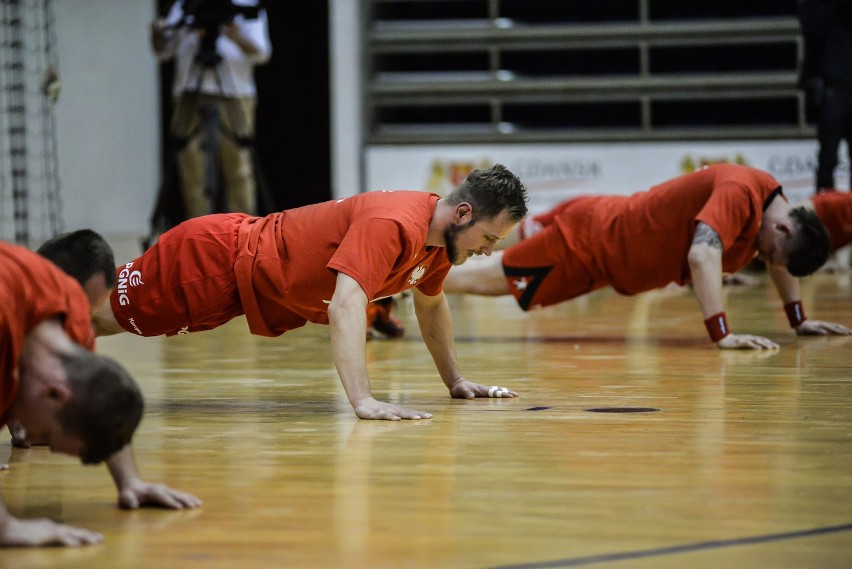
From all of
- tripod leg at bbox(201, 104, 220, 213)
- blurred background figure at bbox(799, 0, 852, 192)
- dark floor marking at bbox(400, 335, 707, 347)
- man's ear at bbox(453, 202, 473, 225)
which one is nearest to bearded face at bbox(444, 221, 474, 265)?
man's ear at bbox(453, 202, 473, 225)

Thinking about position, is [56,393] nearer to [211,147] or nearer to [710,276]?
[710,276]

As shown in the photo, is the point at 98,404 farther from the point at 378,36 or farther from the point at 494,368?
the point at 378,36

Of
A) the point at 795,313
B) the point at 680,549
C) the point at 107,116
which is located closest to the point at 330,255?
the point at 680,549

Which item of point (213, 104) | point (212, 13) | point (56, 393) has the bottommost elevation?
point (56, 393)

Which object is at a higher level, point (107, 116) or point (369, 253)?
point (107, 116)

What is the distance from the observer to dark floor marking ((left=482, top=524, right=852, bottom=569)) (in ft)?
5.05

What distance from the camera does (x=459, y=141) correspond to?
9336mm

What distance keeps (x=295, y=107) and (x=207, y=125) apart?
3231 millimetres

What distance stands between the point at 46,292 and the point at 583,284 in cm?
294

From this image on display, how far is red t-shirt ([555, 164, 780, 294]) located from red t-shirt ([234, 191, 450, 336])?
4.59 feet

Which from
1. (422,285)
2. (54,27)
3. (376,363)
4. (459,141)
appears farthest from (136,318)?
(459,141)

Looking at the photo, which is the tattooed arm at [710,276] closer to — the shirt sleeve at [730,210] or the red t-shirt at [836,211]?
the shirt sleeve at [730,210]

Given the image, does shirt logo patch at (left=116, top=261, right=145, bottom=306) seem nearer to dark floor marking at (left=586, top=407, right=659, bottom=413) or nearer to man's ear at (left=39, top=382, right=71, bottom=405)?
dark floor marking at (left=586, top=407, right=659, bottom=413)

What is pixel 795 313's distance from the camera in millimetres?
4320
